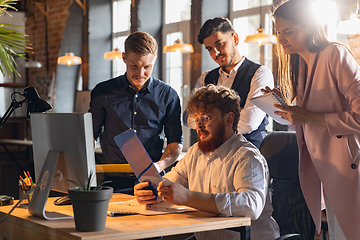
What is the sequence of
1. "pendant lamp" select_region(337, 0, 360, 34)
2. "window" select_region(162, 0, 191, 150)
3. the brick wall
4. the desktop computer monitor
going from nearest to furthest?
the desktop computer monitor → "pendant lamp" select_region(337, 0, 360, 34) → "window" select_region(162, 0, 191, 150) → the brick wall

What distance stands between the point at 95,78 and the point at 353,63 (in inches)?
264

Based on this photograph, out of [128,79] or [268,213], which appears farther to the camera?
[128,79]

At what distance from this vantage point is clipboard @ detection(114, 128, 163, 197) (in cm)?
160

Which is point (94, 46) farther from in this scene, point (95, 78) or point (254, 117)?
point (254, 117)

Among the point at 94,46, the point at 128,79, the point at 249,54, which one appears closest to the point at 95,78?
the point at 94,46

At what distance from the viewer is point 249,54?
5.63m

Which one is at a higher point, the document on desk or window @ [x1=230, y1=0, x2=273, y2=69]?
window @ [x1=230, y1=0, x2=273, y2=69]

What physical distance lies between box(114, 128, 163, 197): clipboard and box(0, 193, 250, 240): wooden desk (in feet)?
0.62

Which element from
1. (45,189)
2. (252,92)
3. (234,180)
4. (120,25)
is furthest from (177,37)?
(45,189)

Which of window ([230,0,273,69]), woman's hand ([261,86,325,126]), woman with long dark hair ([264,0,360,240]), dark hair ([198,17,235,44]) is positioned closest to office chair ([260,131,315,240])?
woman with long dark hair ([264,0,360,240])

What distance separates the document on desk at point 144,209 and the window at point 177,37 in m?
4.52

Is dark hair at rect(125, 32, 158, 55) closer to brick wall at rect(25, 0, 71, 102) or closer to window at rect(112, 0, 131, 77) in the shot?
window at rect(112, 0, 131, 77)

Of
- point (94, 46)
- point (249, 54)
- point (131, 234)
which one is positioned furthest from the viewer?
point (94, 46)

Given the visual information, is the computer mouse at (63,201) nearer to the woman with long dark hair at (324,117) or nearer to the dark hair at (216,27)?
the woman with long dark hair at (324,117)
